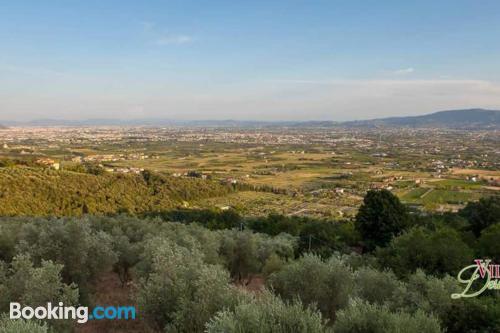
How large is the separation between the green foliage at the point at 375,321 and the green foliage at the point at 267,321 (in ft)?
3.02

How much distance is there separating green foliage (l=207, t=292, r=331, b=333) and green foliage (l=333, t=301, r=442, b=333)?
922 mm

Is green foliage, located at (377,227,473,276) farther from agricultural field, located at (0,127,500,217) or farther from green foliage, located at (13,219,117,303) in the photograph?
agricultural field, located at (0,127,500,217)

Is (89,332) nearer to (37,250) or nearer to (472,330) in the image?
(37,250)

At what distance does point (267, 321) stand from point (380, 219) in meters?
28.5

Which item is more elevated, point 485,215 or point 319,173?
point 485,215

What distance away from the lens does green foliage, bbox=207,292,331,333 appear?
25.4ft

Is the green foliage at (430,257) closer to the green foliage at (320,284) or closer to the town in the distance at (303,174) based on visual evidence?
the green foliage at (320,284)

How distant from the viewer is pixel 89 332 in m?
13.8

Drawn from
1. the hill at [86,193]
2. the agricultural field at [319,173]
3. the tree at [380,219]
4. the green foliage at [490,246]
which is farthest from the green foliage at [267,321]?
the agricultural field at [319,173]

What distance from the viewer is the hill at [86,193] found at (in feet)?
175

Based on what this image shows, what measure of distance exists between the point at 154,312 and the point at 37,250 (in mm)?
8185

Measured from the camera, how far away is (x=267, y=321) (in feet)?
27.0

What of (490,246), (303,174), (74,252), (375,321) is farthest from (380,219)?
(303,174)

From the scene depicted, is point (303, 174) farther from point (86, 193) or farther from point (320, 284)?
point (320, 284)
